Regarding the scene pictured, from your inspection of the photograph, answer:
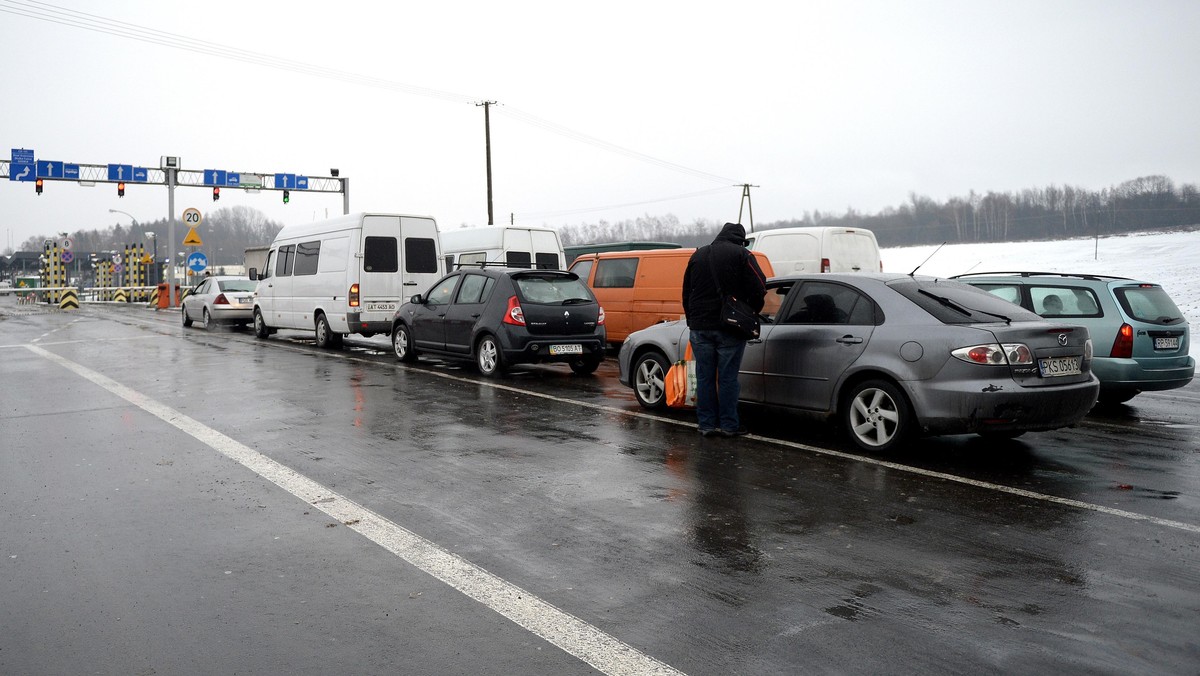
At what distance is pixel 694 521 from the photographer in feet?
17.2

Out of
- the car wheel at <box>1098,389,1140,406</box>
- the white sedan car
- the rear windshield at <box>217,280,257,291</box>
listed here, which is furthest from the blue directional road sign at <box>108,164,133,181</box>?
the car wheel at <box>1098,389,1140,406</box>

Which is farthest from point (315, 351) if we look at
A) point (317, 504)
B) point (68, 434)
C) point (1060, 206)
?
point (1060, 206)

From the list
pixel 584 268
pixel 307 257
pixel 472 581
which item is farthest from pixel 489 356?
pixel 472 581

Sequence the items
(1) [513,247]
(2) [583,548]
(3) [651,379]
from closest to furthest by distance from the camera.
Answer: (2) [583,548]
(3) [651,379]
(1) [513,247]

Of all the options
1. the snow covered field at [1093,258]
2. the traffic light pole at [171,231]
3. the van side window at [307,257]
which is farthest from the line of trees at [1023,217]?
the van side window at [307,257]

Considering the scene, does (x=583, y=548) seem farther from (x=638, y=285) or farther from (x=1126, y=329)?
(x=638, y=285)

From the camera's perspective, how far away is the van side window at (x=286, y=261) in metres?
18.7

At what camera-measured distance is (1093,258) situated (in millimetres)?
47938

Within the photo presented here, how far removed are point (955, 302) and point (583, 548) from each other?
4033 mm

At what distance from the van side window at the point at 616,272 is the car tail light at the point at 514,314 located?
132 inches

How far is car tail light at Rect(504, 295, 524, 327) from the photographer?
12.4 metres

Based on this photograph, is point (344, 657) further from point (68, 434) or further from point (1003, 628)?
point (68, 434)

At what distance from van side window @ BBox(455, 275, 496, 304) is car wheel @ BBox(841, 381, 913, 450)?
6.84m

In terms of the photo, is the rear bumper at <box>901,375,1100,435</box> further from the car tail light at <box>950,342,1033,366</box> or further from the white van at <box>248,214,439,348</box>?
the white van at <box>248,214,439,348</box>
